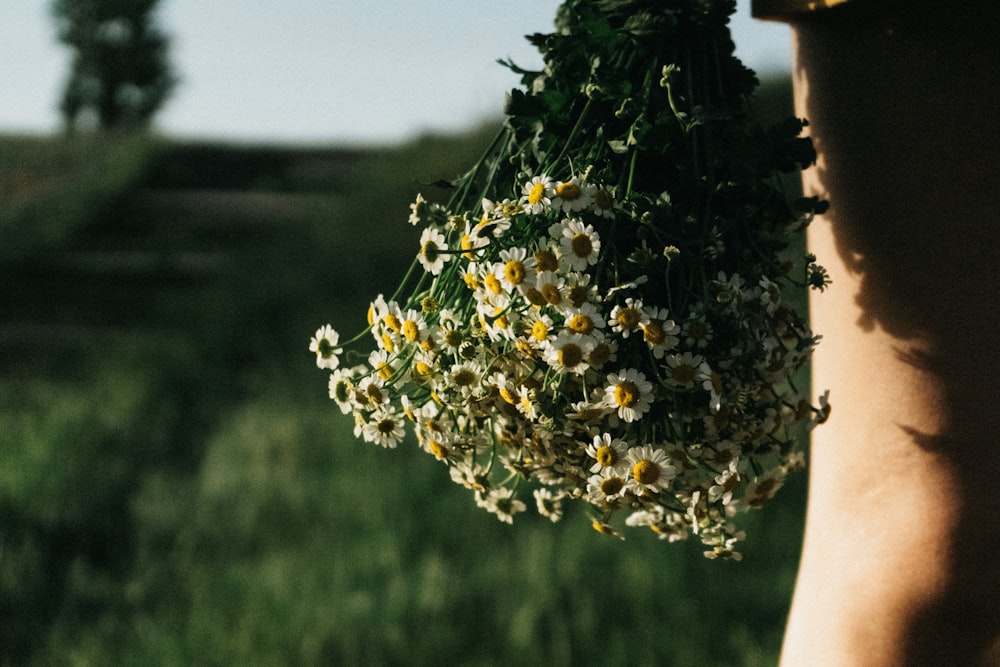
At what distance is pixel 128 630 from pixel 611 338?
2.43 metres

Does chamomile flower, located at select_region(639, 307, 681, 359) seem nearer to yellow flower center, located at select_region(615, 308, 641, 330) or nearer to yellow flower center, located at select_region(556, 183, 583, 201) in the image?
yellow flower center, located at select_region(615, 308, 641, 330)

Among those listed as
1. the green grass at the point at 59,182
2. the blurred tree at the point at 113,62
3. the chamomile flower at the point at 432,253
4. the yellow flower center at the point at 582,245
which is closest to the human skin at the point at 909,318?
the yellow flower center at the point at 582,245

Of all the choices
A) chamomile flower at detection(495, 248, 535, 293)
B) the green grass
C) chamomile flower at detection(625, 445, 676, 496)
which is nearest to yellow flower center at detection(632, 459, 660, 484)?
chamomile flower at detection(625, 445, 676, 496)

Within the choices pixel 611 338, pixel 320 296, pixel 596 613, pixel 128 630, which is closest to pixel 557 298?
pixel 611 338

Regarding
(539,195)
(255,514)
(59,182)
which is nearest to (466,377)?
(539,195)

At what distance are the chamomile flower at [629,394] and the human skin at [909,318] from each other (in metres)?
0.37

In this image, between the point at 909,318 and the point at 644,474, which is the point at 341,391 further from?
the point at 909,318

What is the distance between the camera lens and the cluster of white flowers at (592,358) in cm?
100

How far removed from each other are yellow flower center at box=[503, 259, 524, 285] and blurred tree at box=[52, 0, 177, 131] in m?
11.1

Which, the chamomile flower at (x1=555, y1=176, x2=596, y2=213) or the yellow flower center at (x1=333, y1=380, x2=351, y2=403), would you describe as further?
the yellow flower center at (x1=333, y1=380, x2=351, y2=403)

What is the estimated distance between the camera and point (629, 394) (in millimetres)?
995

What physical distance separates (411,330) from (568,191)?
0.23 meters

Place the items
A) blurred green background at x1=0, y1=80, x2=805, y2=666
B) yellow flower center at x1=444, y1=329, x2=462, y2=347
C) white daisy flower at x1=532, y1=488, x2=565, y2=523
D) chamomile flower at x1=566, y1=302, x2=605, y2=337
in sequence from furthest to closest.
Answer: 1. blurred green background at x1=0, y1=80, x2=805, y2=666
2. white daisy flower at x1=532, y1=488, x2=565, y2=523
3. yellow flower center at x1=444, y1=329, x2=462, y2=347
4. chamomile flower at x1=566, y1=302, x2=605, y2=337

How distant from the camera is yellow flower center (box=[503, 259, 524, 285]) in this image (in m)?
1.00
